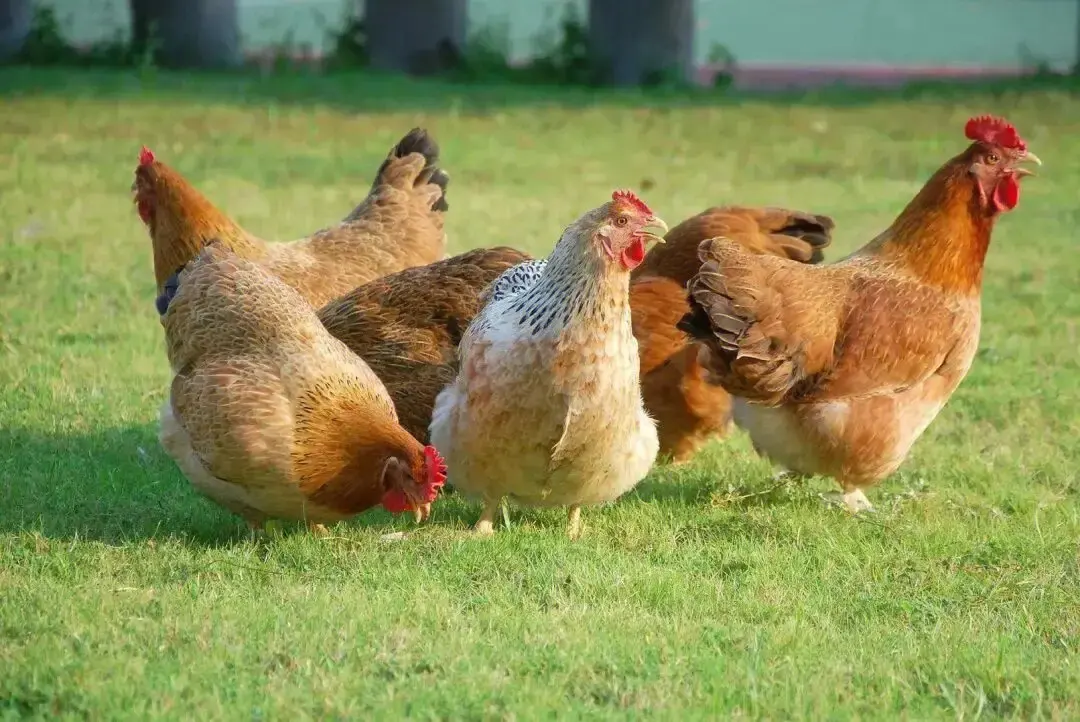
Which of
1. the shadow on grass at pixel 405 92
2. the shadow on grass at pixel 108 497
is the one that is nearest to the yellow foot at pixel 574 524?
the shadow on grass at pixel 108 497

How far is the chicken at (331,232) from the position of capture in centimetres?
737

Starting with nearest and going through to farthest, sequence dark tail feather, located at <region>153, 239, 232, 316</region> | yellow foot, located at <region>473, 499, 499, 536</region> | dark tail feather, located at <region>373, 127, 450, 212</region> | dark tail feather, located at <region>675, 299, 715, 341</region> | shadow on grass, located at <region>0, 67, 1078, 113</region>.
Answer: yellow foot, located at <region>473, 499, 499, 536</region> → dark tail feather, located at <region>675, 299, 715, 341</region> → dark tail feather, located at <region>153, 239, 232, 316</region> → dark tail feather, located at <region>373, 127, 450, 212</region> → shadow on grass, located at <region>0, 67, 1078, 113</region>

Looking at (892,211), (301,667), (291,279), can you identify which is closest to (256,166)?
(892,211)

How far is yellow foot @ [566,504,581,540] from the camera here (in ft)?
19.3

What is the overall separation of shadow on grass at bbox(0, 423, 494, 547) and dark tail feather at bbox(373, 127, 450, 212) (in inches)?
89.8

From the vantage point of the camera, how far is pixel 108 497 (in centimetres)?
609

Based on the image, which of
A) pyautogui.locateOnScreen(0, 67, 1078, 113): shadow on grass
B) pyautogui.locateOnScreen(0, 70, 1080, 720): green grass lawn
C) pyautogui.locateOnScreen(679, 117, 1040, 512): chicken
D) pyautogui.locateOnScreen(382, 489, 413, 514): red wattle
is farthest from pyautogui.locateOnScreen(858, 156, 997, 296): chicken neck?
pyautogui.locateOnScreen(0, 67, 1078, 113): shadow on grass

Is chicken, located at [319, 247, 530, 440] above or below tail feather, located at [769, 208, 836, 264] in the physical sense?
below

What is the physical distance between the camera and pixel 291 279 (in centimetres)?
735

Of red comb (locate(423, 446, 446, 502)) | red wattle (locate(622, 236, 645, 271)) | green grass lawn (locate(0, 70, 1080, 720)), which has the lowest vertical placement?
green grass lawn (locate(0, 70, 1080, 720))

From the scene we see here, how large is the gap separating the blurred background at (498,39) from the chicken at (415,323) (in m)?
15.6

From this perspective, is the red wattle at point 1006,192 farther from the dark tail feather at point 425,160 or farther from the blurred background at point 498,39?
the blurred background at point 498,39

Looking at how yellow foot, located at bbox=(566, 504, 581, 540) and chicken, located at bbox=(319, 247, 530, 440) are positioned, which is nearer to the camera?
yellow foot, located at bbox=(566, 504, 581, 540)

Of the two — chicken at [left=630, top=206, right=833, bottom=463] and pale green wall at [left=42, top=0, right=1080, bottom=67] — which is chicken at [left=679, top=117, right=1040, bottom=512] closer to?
chicken at [left=630, top=206, right=833, bottom=463]
